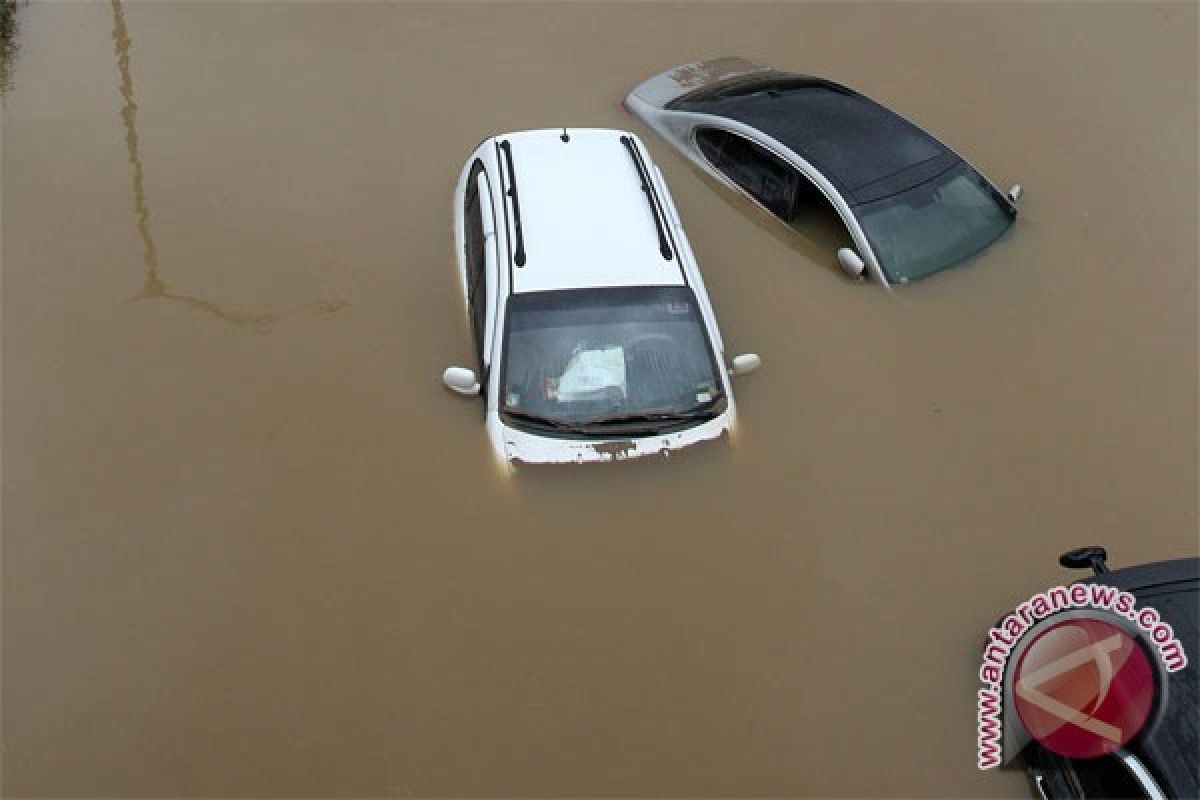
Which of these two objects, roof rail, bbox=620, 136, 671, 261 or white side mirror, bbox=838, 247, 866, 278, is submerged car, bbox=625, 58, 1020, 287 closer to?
white side mirror, bbox=838, 247, 866, 278

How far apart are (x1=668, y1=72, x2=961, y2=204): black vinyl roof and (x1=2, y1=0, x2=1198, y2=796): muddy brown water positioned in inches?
23.9

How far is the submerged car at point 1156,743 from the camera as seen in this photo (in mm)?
3777

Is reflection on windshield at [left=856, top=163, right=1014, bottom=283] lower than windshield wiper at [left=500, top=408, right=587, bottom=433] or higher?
higher

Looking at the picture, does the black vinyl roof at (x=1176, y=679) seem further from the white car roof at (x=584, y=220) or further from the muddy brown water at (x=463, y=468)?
the white car roof at (x=584, y=220)

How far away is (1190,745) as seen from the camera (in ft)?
12.5

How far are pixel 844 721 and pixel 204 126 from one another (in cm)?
702

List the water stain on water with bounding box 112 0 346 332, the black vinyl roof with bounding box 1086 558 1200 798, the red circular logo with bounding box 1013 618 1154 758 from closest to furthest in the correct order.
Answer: the black vinyl roof with bounding box 1086 558 1200 798, the red circular logo with bounding box 1013 618 1154 758, the water stain on water with bounding box 112 0 346 332

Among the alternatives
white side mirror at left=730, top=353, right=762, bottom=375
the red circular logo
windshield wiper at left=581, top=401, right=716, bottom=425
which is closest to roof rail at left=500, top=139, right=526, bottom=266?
windshield wiper at left=581, top=401, right=716, bottom=425

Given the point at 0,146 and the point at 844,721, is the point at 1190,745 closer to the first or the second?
the point at 844,721

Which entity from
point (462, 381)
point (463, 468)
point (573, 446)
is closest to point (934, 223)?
point (573, 446)

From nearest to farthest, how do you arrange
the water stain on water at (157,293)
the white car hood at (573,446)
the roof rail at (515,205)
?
1. the white car hood at (573,446)
2. the roof rail at (515,205)
3. the water stain on water at (157,293)

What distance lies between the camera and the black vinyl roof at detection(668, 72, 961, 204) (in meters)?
7.14

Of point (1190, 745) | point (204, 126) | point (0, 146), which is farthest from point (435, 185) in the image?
point (1190, 745)

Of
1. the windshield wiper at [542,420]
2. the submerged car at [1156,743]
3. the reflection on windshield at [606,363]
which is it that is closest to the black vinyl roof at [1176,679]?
the submerged car at [1156,743]
